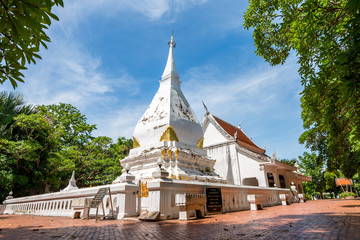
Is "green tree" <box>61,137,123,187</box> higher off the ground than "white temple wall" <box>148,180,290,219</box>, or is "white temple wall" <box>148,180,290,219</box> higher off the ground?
"green tree" <box>61,137,123,187</box>

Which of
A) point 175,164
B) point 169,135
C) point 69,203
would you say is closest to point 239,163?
point 169,135

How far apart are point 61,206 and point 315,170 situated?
106 feet

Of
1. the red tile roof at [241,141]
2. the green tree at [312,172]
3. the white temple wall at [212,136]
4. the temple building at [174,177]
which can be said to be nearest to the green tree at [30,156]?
the temple building at [174,177]

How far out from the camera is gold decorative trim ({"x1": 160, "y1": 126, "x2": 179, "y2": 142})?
1188 centimetres

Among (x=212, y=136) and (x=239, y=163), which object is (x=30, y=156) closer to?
(x=212, y=136)

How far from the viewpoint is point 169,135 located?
11.9m

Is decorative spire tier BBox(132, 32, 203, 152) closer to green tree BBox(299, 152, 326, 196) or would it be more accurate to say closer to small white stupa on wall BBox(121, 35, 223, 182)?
small white stupa on wall BBox(121, 35, 223, 182)

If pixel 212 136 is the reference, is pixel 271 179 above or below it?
below

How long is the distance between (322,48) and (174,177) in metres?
7.52

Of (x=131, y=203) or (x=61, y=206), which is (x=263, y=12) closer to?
(x=131, y=203)

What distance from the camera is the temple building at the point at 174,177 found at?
665 centimetres

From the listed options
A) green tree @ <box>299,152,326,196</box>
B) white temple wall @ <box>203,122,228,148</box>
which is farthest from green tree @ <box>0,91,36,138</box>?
green tree @ <box>299,152,326,196</box>

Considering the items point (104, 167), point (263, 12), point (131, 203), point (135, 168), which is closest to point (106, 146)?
point (104, 167)

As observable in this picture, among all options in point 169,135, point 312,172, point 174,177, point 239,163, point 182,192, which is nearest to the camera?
point 182,192
